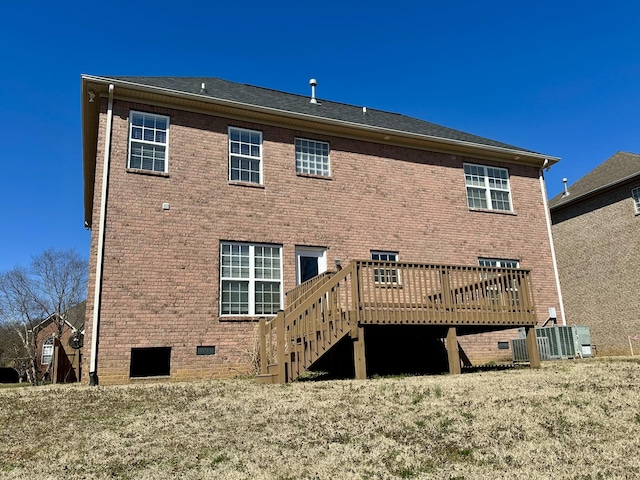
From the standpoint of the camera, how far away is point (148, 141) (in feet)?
41.2

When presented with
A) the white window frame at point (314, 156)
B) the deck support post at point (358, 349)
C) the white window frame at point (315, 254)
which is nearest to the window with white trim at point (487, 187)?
the white window frame at point (314, 156)

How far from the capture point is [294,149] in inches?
556

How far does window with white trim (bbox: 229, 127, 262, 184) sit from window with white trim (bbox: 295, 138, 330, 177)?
1115 mm

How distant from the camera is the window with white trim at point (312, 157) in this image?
559 inches

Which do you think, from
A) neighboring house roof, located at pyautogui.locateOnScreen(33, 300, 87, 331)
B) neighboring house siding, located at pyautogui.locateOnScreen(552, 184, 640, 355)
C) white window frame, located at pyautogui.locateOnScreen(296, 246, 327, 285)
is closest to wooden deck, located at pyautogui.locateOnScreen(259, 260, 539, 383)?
white window frame, located at pyautogui.locateOnScreen(296, 246, 327, 285)

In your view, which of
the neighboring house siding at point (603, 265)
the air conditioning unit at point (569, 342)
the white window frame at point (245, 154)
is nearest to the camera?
the white window frame at point (245, 154)

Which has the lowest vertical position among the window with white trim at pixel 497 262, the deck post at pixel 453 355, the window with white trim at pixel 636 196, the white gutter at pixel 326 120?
the deck post at pixel 453 355

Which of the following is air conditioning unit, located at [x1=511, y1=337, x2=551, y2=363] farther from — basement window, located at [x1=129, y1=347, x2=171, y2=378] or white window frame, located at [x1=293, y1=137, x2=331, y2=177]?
basement window, located at [x1=129, y1=347, x2=171, y2=378]

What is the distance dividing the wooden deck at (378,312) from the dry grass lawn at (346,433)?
1.51m

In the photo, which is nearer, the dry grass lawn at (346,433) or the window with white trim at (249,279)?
the dry grass lawn at (346,433)

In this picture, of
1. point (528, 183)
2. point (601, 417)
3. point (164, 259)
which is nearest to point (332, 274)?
point (164, 259)

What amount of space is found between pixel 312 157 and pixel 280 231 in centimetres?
251

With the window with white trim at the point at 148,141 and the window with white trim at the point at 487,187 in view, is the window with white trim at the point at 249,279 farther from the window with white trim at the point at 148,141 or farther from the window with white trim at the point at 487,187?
the window with white trim at the point at 487,187

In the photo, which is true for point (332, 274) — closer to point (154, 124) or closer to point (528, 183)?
point (154, 124)
